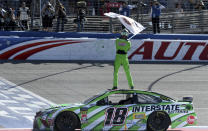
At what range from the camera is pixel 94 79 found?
66.7ft

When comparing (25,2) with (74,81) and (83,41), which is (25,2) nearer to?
(83,41)

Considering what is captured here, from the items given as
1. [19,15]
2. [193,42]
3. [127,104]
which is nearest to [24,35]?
[19,15]

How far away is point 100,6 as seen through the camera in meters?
25.6

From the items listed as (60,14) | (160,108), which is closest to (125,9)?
(60,14)

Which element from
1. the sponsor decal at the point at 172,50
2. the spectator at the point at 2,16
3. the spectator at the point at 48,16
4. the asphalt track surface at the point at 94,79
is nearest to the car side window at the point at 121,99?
the asphalt track surface at the point at 94,79

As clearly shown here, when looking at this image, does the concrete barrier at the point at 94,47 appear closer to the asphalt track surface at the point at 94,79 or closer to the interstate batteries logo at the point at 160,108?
the asphalt track surface at the point at 94,79

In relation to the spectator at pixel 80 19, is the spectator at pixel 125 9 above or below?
above

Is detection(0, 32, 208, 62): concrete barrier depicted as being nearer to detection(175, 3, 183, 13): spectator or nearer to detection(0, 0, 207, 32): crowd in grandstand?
detection(0, 0, 207, 32): crowd in grandstand

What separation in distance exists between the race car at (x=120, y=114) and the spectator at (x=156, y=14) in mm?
13249

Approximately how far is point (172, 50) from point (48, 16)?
6209 mm

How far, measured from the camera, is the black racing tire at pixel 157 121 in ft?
40.0

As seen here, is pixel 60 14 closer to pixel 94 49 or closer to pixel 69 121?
pixel 94 49

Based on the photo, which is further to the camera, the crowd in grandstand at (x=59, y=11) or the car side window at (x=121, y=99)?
the crowd in grandstand at (x=59, y=11)

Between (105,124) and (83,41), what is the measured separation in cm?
1237
